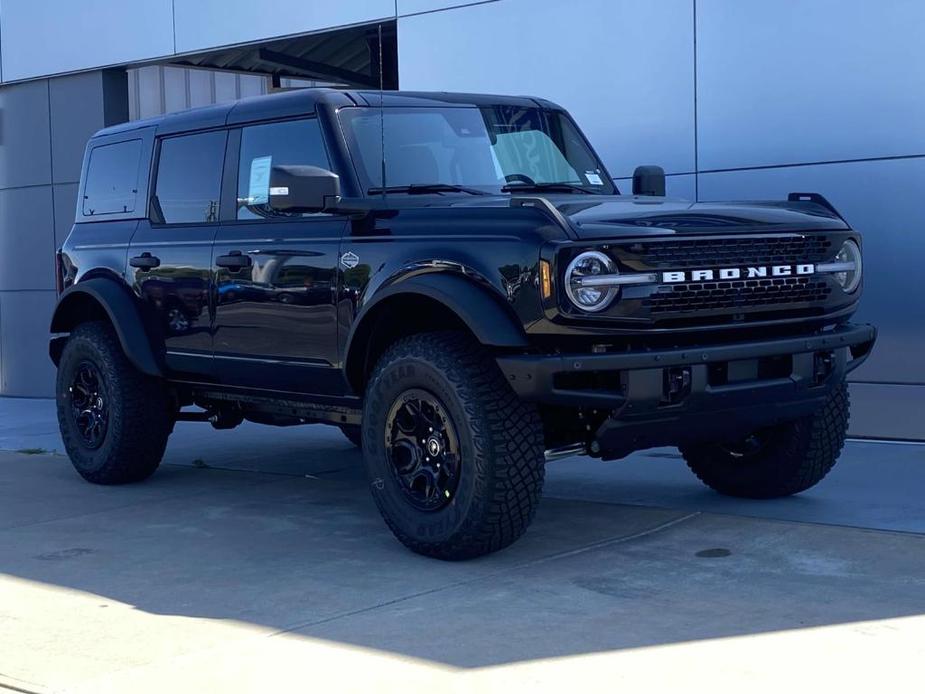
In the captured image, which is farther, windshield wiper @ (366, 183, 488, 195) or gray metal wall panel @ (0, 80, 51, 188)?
gray metal wall panel @ (0, 80, 51, 188)

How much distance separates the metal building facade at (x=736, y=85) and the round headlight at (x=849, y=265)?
2.79 meters

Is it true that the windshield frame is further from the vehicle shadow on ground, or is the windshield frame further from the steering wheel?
the vehicle shadow on ground

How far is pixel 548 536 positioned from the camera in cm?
615

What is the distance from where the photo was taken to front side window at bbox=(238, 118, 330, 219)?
21.4ft

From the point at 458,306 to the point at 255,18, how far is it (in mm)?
7912

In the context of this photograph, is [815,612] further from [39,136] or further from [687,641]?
[39,136]

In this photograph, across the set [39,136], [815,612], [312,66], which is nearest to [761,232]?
[815,612]

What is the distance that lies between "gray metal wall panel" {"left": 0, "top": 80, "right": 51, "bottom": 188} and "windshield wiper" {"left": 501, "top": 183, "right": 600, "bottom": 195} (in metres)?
9.26

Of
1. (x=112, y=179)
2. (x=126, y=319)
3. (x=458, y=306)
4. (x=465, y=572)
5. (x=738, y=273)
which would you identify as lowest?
(x=465, y=572)

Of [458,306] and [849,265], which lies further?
[849,265]

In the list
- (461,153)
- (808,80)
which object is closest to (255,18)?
(808,80)

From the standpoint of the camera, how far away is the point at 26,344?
14.9 meters

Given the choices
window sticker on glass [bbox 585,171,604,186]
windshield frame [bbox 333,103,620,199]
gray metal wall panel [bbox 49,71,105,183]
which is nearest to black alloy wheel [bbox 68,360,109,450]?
windshield frame [bbox 333,103,620,199]

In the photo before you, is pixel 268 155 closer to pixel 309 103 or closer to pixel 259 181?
pixel 259 181
